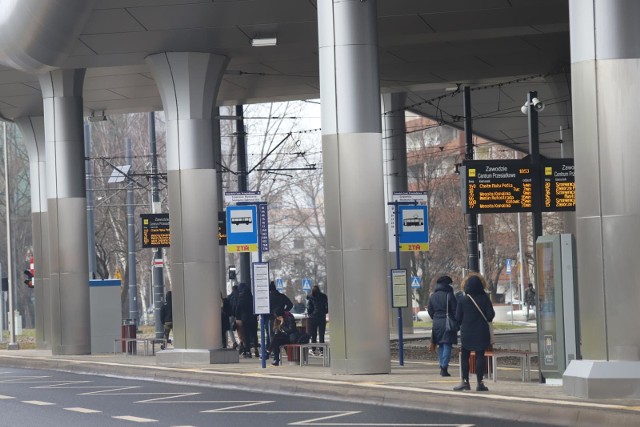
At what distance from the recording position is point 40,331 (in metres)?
41.7

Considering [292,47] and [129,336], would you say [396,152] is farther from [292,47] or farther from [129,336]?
[292,47]

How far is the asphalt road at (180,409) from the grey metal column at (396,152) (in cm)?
2026

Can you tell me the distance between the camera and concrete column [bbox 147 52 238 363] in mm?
28922

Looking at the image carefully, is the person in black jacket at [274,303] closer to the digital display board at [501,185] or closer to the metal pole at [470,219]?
the digital display board at [501,185]

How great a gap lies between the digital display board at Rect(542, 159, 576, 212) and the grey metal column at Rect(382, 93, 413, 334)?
49.1 feet

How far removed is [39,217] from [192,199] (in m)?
14.3

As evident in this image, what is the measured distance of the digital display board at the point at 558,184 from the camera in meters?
29.5

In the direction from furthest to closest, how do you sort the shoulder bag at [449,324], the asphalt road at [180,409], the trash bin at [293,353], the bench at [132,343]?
the bench at [132,343]
the trash bin at [293,353]
the shoulder bag at [449,324]
the asphalt road at [180,409]

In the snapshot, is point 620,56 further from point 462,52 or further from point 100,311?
point 100,311

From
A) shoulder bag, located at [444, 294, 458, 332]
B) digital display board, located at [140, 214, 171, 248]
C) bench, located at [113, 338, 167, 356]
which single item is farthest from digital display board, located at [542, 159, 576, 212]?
digital display board, located at [140, 214, 171, 248]

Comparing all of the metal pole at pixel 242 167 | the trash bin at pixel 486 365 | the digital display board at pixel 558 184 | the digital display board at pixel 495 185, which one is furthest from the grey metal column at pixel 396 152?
the trash bin at pixel 486 365

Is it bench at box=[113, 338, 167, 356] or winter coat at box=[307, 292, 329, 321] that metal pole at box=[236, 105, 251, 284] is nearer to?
bench at box=[113, 338, 167, 356]

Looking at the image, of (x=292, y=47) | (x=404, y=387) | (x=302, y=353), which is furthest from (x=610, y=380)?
(x=292, y=47)

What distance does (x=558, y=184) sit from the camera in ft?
97.4
